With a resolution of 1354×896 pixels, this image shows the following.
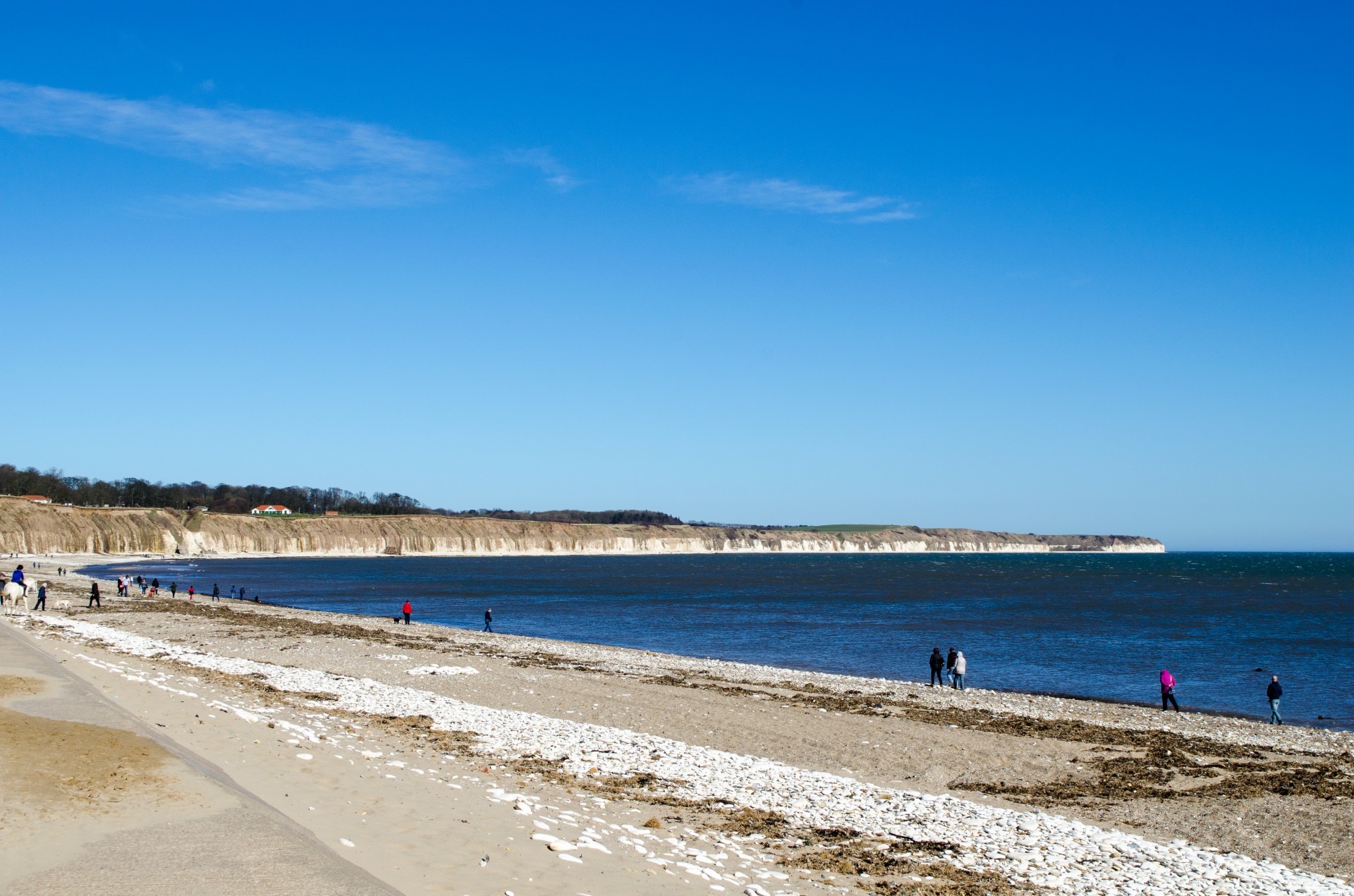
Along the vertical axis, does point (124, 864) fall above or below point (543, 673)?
above

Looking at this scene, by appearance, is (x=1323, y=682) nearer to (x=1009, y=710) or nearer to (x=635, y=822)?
(x=1009, y=710)

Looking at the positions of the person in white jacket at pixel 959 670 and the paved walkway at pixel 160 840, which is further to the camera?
the person in white jacket at pixel 959 670

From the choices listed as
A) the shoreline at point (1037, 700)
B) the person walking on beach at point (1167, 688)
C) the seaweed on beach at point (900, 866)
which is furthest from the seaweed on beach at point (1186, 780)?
the person walking on beach at point (1167, 688)

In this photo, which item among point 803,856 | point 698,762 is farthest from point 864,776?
point 803,856

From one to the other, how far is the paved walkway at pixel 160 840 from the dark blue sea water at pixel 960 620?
28010 mm

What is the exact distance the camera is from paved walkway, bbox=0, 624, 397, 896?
7.65 metres

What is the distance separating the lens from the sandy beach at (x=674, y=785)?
967 centimetres

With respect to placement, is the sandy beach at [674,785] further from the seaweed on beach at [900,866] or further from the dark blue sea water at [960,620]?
the dark blue sea water at [960,620]

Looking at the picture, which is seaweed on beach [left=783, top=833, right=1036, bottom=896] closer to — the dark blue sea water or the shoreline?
the shoreline

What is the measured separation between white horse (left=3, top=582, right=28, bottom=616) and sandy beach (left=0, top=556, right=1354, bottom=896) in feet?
69.6

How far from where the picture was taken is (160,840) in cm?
879

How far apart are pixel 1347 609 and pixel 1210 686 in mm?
48882

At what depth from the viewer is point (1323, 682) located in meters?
34.2

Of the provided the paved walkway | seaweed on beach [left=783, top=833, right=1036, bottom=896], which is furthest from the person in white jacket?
the paved walkway
